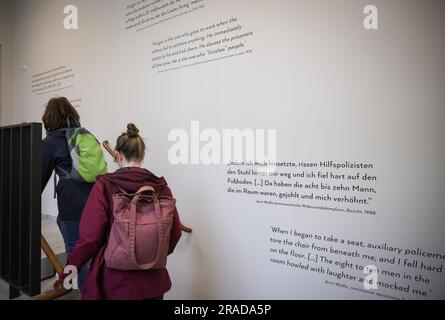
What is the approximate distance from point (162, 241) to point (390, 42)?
5.11 ft

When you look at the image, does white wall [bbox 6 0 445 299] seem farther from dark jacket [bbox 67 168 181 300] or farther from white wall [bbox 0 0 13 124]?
white wall [bbox 0 0 13 124]

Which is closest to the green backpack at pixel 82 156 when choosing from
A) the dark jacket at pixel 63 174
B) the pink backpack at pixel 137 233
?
the dark jacket at pixel 63 174

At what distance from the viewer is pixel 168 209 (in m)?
1.38

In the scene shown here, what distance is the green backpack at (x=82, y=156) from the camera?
1839 mm

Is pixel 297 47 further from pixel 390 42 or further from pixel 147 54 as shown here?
pixel 147 54

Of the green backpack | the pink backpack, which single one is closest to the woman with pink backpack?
the pink backpack

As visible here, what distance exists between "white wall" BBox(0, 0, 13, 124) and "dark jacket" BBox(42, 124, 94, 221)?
11.8 ft

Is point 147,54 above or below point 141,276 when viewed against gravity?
above

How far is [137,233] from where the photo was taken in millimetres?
1279

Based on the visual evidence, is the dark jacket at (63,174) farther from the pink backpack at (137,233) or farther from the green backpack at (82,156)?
the pink backpack at (137,233)

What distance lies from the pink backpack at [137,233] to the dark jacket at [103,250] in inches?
2.8

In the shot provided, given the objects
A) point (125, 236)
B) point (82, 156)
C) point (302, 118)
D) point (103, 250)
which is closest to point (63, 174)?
point (82, 156)

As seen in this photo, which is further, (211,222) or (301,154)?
(211,222)
